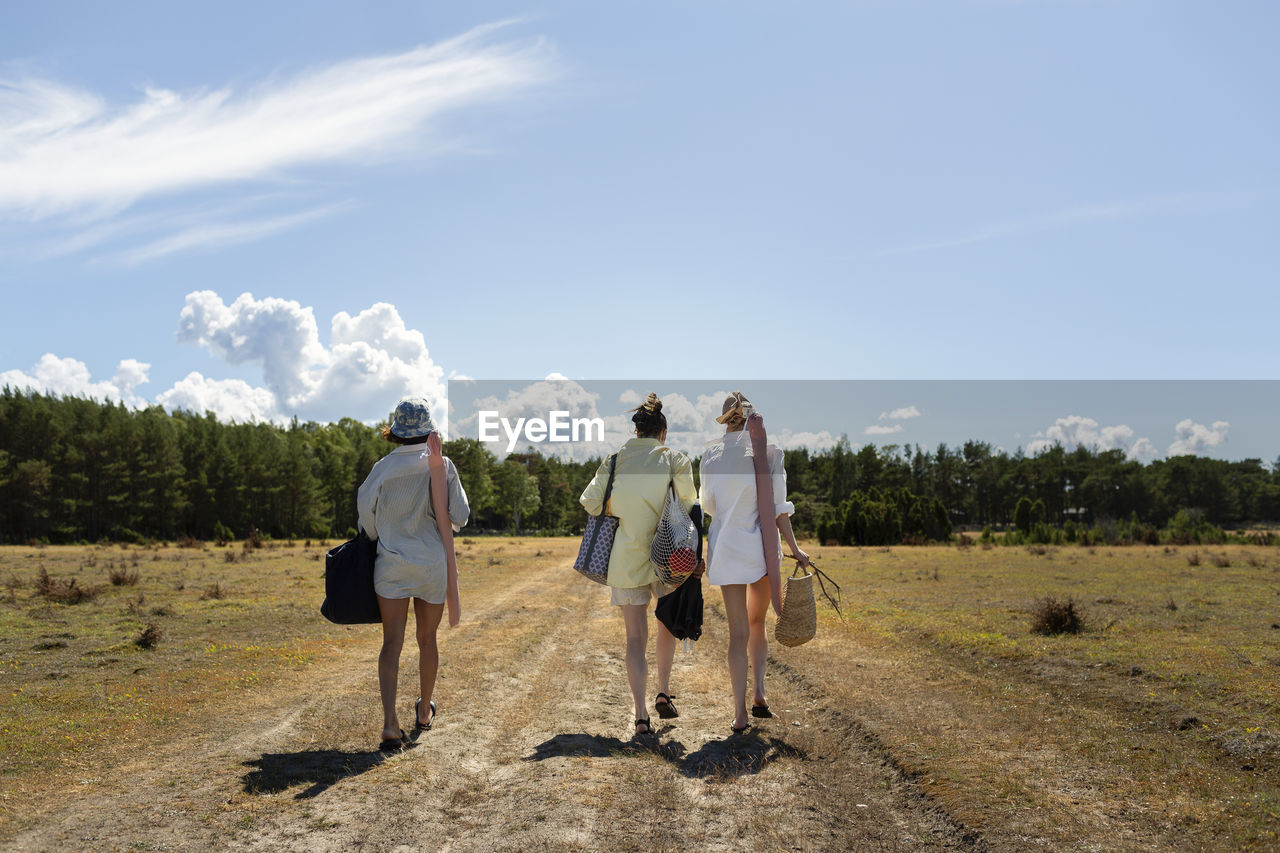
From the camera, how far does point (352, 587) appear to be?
540 cm

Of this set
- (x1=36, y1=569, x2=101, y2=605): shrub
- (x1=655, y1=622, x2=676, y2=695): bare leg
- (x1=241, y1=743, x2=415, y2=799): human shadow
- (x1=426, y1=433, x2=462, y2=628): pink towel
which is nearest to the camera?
(x1=241, y1=743, x2=415, y2=799): human shadow

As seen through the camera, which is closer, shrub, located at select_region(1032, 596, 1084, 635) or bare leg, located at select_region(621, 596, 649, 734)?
bare leg, located at select_region(621, 596, 649, 734)

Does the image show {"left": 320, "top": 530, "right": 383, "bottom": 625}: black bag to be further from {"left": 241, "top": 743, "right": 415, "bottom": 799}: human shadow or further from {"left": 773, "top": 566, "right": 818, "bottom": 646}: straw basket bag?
{"left": 773, "top": 566, "right": 818, "bottom": 646}: straw basket bag

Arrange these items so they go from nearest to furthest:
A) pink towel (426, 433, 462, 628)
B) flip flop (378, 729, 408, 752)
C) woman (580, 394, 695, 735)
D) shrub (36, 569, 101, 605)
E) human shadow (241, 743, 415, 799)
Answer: human shadow (241, 743, 415, 799)
flip flop (378, 729, 408, 752)
pink towel (426, 433, 462, 628)
woman (580, 394, 695, 735)
shrub (36, 569, 101, 605)

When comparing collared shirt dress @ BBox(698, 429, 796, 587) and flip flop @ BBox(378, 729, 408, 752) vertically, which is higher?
collared shirt dress @ BBox(698, 429, 796, 587)

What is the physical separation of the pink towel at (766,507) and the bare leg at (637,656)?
3.13ft

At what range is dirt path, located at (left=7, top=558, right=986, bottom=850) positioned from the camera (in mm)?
3787

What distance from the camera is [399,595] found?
5.37 m

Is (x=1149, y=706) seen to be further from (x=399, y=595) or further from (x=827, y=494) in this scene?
(x=827, y=494)

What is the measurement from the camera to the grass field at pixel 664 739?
3.96 m

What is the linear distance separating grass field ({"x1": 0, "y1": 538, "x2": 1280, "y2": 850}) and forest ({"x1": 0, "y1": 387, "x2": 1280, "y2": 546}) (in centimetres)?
3853

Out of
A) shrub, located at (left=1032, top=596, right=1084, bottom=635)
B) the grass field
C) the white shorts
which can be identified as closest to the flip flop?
the grass field

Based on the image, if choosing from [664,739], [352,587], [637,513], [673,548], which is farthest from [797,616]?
[352,587]

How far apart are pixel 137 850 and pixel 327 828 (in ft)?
2.50
